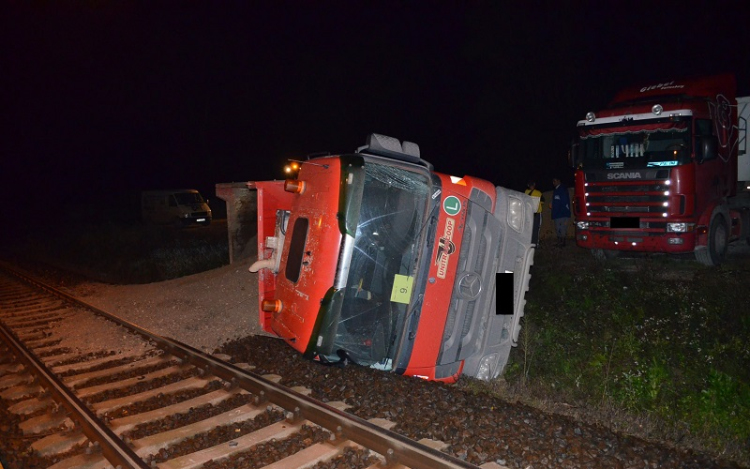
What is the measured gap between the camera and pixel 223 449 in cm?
450

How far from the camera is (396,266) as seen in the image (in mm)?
5617

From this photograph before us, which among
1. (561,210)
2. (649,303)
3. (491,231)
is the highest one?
(561,210)

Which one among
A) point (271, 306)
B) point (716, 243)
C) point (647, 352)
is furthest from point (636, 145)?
point (271, 306)

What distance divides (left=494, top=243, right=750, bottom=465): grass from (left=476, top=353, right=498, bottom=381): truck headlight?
28 centimetres

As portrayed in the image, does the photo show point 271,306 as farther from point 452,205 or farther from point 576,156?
point 576,156

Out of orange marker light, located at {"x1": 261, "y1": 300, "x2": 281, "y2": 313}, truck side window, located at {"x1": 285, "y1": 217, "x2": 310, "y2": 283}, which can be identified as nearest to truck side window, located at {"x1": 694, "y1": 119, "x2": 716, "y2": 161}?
truck side window, located at {"x1": 285, "y1": 217, "x2": 310, "y2": 283}

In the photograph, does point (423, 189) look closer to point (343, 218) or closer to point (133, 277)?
point (343, 218)

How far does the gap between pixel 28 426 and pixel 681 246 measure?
957 cm

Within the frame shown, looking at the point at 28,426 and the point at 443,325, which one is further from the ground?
the point at 443,325

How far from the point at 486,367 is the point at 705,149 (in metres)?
6.31

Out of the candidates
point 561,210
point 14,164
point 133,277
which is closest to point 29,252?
point 133,277

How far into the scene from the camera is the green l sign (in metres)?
5.70

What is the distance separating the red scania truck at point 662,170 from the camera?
9.63 m

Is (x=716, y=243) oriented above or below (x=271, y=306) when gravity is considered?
above
